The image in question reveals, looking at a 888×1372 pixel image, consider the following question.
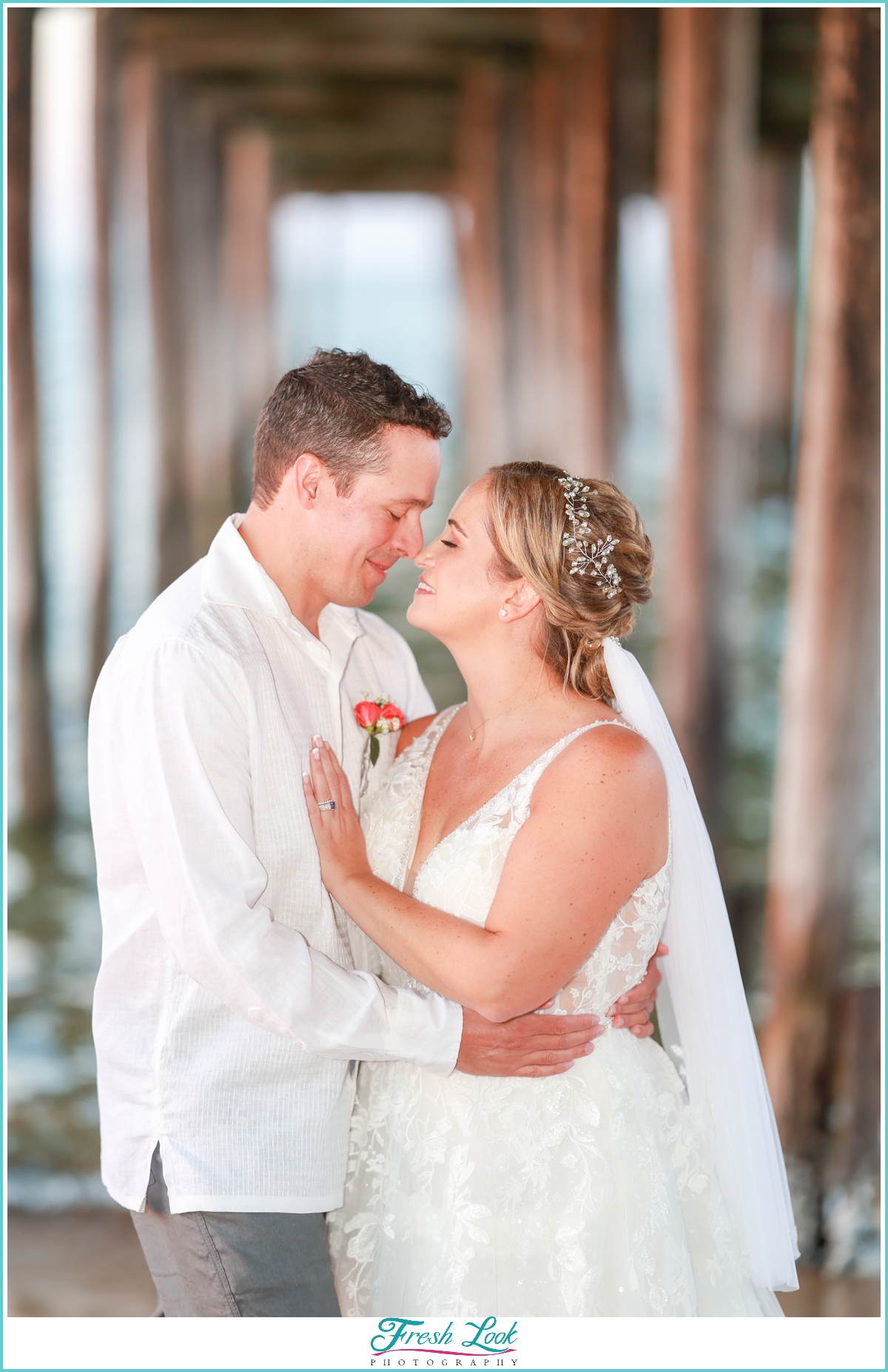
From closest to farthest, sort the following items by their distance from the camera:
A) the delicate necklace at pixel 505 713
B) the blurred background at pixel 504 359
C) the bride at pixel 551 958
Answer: the bride at pixel 551 958, the delicate necklace at pixel 505 713, the blurred background at pixel 504 359

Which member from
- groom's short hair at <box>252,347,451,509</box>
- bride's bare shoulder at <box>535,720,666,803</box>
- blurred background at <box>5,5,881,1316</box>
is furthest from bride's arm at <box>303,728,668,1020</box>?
blurred background at <box>5,5,881,1316</box>

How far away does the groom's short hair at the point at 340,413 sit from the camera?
187cm

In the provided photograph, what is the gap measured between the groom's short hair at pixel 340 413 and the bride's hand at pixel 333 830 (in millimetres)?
492

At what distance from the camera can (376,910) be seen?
1.76 meters

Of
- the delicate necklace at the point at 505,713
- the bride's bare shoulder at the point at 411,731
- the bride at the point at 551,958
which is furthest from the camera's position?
the bride's bare shoulder at the point at 411,731

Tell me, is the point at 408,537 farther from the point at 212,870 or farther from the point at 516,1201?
the point at 516,1201

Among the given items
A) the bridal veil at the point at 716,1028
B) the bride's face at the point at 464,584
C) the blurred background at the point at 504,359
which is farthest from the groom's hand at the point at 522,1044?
the blurred background at the point at 504,359

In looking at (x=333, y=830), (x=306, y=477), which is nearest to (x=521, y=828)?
(x=333, y=830)

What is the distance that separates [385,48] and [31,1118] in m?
4.74

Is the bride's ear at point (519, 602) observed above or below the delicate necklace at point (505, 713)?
above

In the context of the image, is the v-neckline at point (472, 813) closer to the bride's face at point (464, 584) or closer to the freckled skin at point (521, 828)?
the freckled skin at point (521, 828)

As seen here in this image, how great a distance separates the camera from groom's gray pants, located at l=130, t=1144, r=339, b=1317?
1.70 meters

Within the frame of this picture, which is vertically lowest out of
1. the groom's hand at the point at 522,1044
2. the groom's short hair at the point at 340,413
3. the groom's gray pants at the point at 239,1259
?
the groom's gray pants at the point at 239,1259

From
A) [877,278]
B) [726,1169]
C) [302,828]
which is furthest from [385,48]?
[726,1169]
